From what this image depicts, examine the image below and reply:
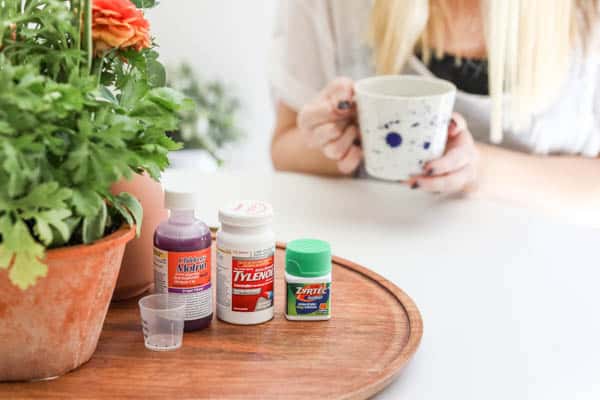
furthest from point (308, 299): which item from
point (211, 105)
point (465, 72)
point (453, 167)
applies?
point (211, 105)

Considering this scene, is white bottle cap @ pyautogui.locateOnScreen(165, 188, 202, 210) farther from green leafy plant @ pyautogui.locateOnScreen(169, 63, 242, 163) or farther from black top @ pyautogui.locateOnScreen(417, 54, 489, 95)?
green leafy plant @ pyautogui.locateOnScreen(169, 63, 242, 163)

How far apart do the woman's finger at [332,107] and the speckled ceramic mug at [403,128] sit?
69 millimetres

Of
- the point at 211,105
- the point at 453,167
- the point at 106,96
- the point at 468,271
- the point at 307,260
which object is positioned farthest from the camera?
the point at 211,105

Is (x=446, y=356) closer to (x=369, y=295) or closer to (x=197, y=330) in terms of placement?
(x=369, y=295)

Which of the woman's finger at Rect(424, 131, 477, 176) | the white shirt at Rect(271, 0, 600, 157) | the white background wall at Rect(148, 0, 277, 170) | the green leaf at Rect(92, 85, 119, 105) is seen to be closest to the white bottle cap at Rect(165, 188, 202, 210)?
the green leaf at Rect(92, 85, 119, 105)

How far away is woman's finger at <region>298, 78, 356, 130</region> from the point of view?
1.06 m

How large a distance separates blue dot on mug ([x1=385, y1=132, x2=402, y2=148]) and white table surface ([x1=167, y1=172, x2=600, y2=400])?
4.8 inches

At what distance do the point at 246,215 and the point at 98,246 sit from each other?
0.16m

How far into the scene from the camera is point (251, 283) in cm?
70

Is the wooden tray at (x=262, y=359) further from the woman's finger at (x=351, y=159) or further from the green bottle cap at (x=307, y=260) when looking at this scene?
the woman's finger at (x=351, y=159)

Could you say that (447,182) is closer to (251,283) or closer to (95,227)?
(251,283)

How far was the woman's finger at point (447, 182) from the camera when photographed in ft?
3.35

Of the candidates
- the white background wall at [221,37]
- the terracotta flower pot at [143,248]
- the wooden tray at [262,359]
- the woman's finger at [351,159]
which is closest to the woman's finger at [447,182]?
the woman's finger at [351,159]

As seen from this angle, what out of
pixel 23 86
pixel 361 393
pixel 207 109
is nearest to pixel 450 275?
pixel 361 393
